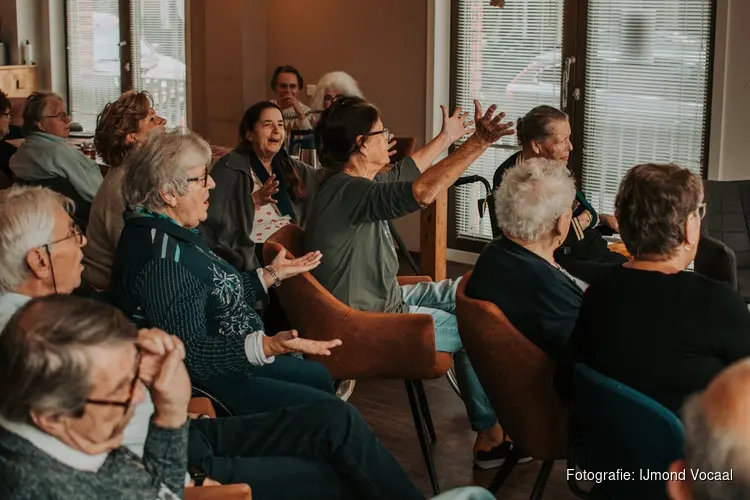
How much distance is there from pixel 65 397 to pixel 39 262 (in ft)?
3.17

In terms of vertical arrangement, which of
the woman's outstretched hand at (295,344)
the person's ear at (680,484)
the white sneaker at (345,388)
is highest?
the person's ear at (680,484)

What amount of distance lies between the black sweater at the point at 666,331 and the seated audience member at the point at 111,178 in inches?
67.3

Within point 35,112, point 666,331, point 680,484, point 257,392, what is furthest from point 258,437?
point 35,112

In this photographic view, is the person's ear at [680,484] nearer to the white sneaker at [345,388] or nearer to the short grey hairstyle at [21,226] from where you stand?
the short grey hairstyle at [21,226]

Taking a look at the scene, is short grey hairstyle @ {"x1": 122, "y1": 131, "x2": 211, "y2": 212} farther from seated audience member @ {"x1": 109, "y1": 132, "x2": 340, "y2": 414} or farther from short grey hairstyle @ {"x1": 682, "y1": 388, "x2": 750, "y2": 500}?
short grey hairstyle @ {"x1": 682, "y1": 388, "x2": 750, "y2": 500}

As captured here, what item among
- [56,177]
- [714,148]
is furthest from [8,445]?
[714,148]

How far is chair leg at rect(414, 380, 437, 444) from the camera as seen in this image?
3850 millimetres

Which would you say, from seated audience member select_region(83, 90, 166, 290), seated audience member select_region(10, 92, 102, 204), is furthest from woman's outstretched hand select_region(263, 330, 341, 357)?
seated audience member select_region(10, 92, 102, 204)

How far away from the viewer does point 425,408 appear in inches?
157

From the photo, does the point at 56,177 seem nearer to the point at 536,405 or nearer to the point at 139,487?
the point at 536,405

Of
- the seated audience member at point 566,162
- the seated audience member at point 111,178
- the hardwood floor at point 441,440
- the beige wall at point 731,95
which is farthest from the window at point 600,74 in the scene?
the seated audience member at point 111,178

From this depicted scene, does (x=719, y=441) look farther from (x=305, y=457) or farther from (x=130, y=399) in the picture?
(x=305, y=457)

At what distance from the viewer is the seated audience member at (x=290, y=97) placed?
7.06 metres

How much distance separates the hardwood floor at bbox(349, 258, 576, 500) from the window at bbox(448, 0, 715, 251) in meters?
2.34
